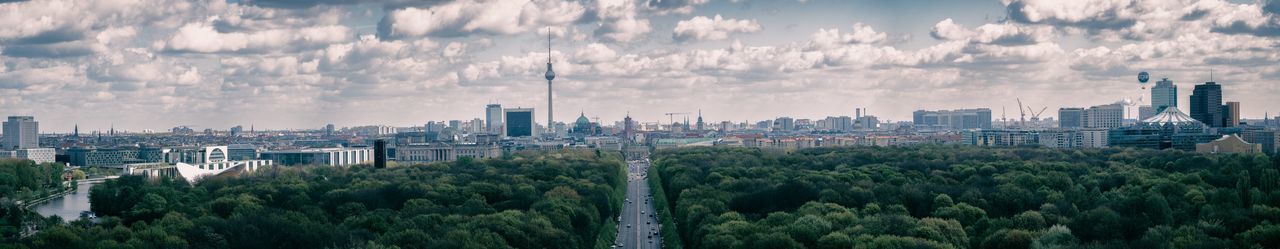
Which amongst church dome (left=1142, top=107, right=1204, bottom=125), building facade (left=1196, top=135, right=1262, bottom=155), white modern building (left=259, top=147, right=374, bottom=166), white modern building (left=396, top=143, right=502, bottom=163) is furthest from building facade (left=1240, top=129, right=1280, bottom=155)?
white modern building (left=259, top=147, right=374, bottom=166)

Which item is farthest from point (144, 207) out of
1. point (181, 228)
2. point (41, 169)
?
point (41, 169)

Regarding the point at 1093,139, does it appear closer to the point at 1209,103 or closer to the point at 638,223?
the point at 1209,103

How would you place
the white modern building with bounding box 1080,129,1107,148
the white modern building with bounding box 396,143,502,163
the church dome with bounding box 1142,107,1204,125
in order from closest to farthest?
the church dome with bounding box 1142,107,1204,125, the white modern building with bounding box 1080,129,1107,148, the white modern building with bounding box 396,143,502,163

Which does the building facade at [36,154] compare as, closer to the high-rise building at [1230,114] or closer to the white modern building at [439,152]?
the white modern building at [439,152]

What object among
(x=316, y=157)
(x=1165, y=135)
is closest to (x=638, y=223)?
(x=316, y=157)

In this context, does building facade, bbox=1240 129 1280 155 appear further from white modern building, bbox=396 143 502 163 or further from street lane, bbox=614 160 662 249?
white modern building, bbox=396 143 502 163

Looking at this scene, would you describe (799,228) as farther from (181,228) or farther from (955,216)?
(181,228)
